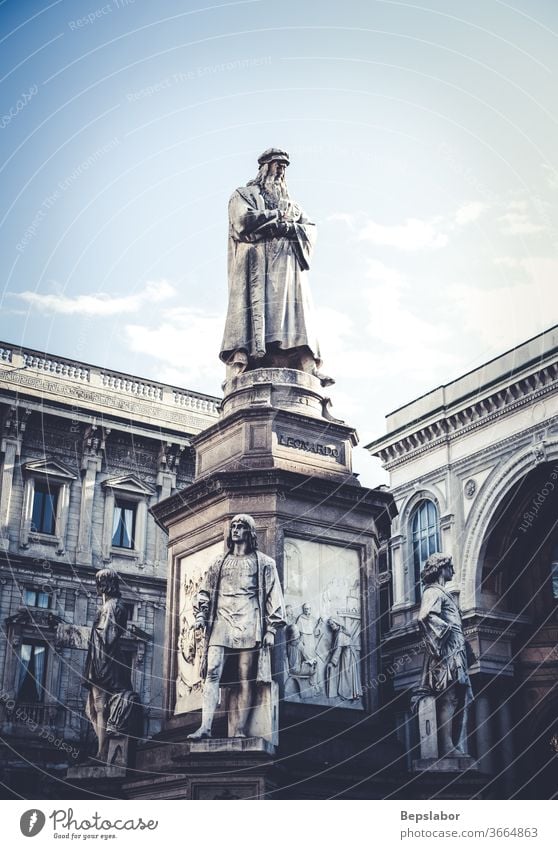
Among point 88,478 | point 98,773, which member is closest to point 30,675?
point 88,478

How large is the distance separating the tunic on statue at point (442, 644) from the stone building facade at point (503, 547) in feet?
51.7

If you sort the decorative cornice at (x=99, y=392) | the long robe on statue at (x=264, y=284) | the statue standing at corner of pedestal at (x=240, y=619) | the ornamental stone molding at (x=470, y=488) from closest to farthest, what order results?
1. the statue standing at corner of pedestal at (x=240, y=619)
2. the long robe on statue at (x=264, y=284)
3. the ornamental stone molding at (x=470, y=488)
4. the decorative cornice at (x=99, y=392)

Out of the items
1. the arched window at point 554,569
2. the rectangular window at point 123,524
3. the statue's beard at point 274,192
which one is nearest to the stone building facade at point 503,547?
the arched window at point 554,569

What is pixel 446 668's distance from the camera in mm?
10164

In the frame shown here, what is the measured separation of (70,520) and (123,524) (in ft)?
5.53

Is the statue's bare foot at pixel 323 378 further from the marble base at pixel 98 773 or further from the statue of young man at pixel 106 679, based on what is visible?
the marble base at pixel 98 773

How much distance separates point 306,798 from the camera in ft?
31.5

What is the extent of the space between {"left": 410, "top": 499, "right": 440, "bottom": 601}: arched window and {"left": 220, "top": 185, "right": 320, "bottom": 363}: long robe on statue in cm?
1960

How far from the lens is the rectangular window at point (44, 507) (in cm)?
3048

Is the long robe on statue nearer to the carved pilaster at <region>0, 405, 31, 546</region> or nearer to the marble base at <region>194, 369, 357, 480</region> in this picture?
the marble base at <region>194, 369, 357, 480</region>

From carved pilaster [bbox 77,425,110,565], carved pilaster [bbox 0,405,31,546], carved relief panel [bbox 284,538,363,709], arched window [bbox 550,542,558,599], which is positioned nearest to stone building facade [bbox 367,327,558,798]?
arched window [bbox 550,542,558,599]

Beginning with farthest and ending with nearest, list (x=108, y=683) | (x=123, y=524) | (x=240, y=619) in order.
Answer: (x=123, y=524) → (x=108, y=683) → (x=240, y=619)

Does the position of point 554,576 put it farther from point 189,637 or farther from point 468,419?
point 189,637

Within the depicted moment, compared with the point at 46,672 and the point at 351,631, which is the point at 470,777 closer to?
the point at 351,631
